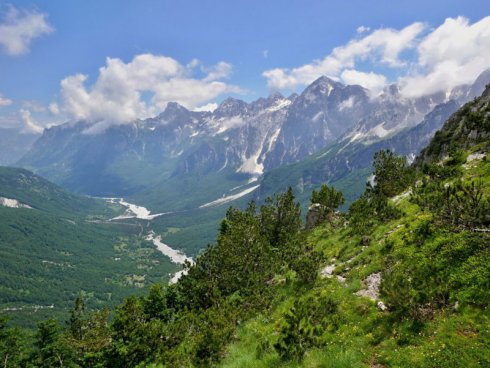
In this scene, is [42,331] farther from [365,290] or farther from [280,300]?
[365,290]

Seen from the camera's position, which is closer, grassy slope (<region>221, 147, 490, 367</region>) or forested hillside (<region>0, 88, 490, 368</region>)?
grassy slope (<region>221, 147, 490, 367</region>)

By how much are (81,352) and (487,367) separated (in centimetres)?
4790

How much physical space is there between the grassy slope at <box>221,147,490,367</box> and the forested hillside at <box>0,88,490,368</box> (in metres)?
0.07

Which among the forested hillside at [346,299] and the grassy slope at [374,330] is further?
the forested hillside at [346,299]

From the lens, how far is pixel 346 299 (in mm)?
20875

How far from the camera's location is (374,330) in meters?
16.6

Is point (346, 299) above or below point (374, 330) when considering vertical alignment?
above

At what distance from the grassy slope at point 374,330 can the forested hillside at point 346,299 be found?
0.21 ft

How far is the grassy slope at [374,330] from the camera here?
13359 mm

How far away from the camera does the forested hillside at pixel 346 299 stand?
15.1 metres

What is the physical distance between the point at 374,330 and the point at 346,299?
4.31 metres

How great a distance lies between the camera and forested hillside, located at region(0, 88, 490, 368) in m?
15.1

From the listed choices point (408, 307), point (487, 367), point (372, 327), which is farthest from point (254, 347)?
point (487, 367)

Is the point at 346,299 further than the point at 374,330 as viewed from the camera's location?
Yes
